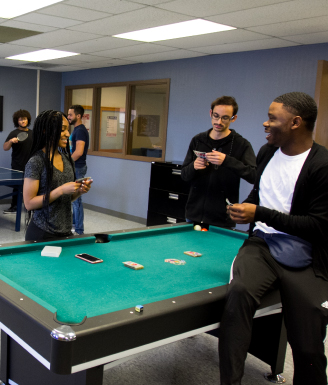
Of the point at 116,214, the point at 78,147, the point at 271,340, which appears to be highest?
the point at 78,147

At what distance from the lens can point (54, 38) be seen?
195 inches

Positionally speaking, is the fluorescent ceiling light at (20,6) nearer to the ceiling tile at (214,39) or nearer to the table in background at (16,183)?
the ceiling tile at (214,39)

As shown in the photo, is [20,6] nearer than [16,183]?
Yes

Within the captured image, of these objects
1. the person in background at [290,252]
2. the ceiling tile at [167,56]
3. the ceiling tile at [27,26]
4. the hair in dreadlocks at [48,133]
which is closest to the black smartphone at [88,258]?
the hair in dreadlocks at [48,133]

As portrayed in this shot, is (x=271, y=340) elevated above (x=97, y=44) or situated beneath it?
situated beneath

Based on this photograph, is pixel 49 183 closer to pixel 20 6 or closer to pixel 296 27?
pixel 20 6

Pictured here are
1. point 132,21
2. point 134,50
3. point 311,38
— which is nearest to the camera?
point 132,21

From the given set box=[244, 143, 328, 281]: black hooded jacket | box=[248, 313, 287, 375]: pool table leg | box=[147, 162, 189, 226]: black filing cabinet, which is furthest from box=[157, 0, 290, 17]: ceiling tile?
box=[248, 313, 287, 375]: pool table leg

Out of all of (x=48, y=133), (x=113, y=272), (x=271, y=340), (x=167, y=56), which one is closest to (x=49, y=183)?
(x=48, y=133)

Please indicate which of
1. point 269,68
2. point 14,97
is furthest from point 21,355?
point 14,97

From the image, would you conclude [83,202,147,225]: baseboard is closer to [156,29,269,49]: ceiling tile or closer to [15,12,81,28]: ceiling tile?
[156,29,269,49]: ceiling tile

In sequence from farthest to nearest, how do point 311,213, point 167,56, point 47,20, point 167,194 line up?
point 167,56 < point 167,194 < point 47,20 < point 311,213

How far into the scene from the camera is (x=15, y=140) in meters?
6.30

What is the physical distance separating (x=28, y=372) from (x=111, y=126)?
5869 mm
